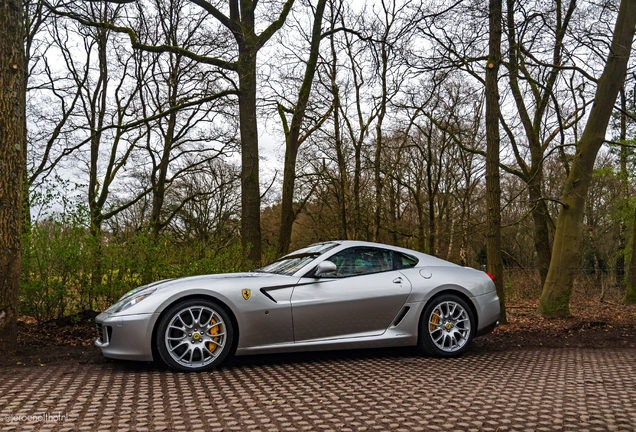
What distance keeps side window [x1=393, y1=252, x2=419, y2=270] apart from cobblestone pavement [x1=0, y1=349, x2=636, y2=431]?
45.5 inches

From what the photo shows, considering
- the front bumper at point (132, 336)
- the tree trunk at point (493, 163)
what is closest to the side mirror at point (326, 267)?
the front bumper at point (132, 336)

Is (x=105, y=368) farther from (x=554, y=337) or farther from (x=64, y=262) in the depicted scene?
(x=554, y=337)

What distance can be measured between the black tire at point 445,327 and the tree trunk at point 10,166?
4.89 metres

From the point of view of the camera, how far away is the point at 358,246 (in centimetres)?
596

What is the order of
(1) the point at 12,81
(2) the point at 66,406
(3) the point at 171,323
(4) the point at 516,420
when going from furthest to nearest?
1. (1) the point at 12,81
2. (3) the point at 171,323
3. (2) the point at 66,406
4. (4) the point at 516,420

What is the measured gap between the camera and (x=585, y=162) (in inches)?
398

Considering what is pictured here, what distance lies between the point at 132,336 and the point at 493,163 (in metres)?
6.98

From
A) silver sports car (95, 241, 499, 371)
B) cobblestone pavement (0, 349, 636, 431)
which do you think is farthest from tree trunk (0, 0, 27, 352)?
silver sports car (95, 241, 499, 371)

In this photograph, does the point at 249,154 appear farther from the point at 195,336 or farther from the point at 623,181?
the point at 623,181

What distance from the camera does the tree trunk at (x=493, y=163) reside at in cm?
874

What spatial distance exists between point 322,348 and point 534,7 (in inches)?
359

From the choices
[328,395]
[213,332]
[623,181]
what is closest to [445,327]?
[328,395]

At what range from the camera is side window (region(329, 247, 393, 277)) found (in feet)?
18.7

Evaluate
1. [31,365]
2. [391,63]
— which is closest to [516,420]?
[31,365]
